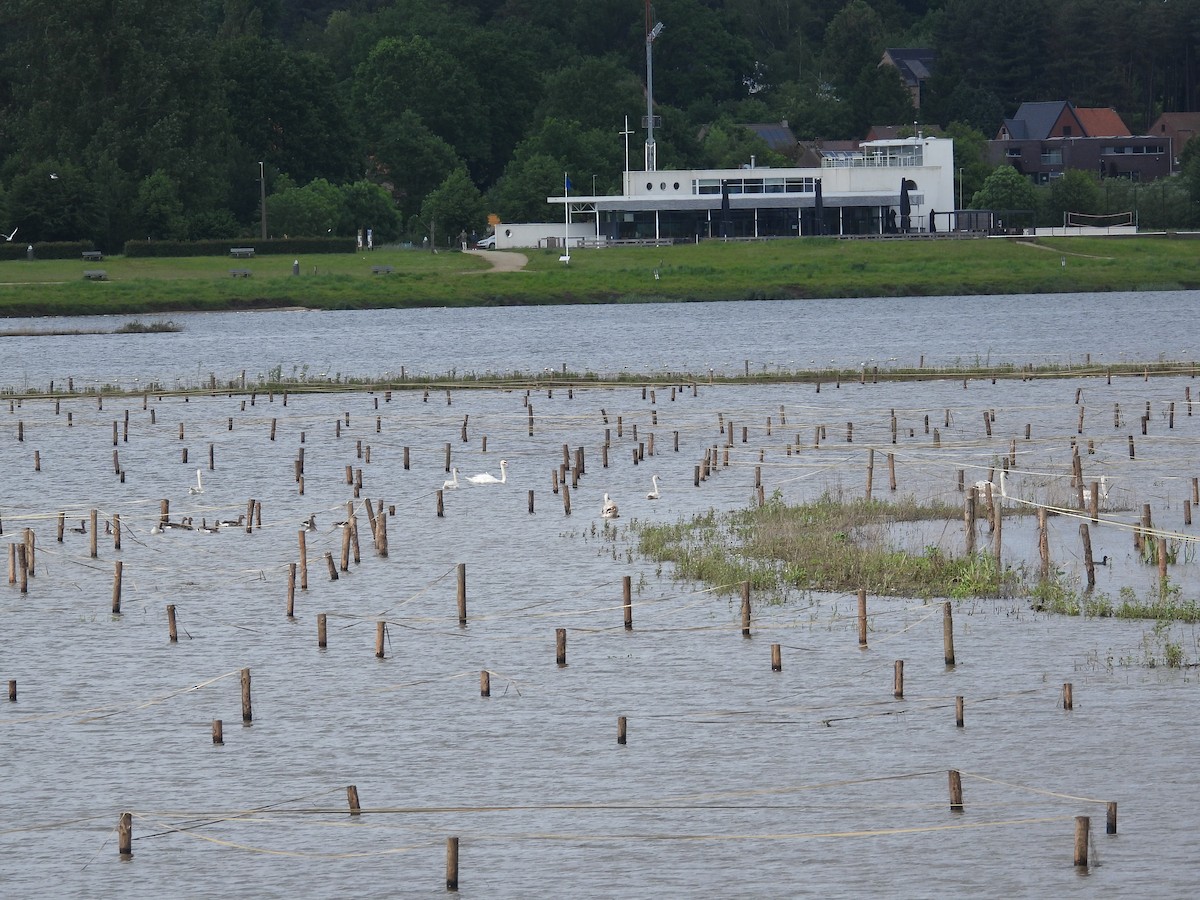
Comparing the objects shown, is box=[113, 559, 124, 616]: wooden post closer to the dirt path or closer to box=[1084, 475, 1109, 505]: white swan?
box=[1084, 475, 1109, 505]: white swan

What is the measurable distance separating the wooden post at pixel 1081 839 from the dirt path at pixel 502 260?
404ft

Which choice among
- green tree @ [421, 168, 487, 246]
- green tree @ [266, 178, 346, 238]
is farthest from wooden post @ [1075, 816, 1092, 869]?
green tree @ [421, 168, 487, 246]

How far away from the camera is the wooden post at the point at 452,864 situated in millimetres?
21661


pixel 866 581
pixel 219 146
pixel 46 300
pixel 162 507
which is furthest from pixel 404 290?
pixel 866 581

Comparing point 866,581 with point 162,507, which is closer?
point 866,581

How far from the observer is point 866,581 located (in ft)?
119

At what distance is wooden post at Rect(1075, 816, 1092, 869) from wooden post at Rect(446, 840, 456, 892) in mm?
6818

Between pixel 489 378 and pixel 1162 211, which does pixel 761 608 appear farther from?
pixel 1162 211

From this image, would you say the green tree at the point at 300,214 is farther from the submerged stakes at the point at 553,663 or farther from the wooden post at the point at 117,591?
the wooden post at the point at 117,591

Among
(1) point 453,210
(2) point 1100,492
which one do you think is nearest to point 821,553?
(2) point 1100,492

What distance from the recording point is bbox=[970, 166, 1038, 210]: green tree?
182m

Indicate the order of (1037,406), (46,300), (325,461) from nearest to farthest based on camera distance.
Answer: (325,461), (1037,406), (46,300)

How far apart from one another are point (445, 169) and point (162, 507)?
151734 mm

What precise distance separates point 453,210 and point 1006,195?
5040 centimetres
